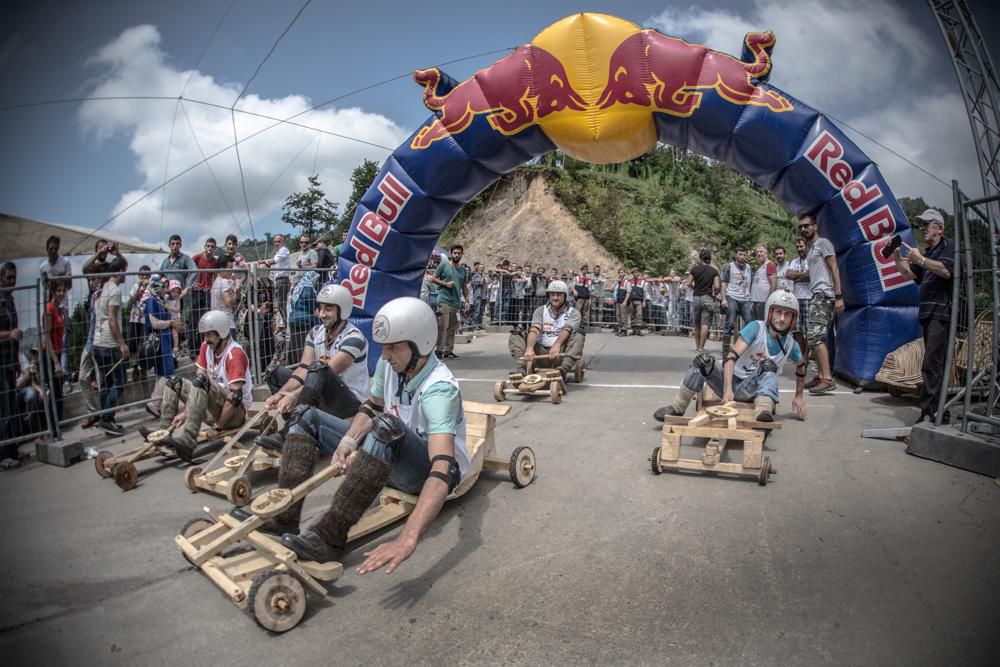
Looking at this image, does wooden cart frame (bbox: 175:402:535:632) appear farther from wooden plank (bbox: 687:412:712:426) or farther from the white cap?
the white cap

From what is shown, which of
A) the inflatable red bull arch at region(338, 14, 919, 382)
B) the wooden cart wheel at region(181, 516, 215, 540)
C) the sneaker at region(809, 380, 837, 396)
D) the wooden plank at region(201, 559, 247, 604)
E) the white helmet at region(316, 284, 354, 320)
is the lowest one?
the wooden plank at region(201, 559, 247, 604)

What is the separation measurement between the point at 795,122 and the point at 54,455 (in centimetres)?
860

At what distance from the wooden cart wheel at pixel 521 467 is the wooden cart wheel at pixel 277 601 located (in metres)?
1.89

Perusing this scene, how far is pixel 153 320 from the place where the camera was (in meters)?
7.11

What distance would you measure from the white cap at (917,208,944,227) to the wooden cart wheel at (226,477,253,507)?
6206 mm

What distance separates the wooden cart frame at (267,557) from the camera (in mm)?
2754

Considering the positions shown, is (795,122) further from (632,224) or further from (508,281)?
(632,224)

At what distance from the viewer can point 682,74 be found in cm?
761

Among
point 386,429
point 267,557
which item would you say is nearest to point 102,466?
point 267,557

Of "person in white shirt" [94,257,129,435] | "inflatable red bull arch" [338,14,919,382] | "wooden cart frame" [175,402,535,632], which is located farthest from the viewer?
"inflatable red bull arch" [338,14,919,382]

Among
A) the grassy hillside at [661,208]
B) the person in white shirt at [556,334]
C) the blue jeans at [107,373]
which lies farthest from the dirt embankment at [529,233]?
the blue jeans at [107,373]

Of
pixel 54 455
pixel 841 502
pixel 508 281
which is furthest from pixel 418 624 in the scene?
pixel 508 281

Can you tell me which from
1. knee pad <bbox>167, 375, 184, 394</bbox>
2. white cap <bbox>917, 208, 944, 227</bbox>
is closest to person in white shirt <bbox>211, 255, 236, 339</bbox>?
knee pad <bbox>167, 375, 184, 394</bbox>

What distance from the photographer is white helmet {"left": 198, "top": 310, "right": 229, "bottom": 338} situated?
5312 millimetres
